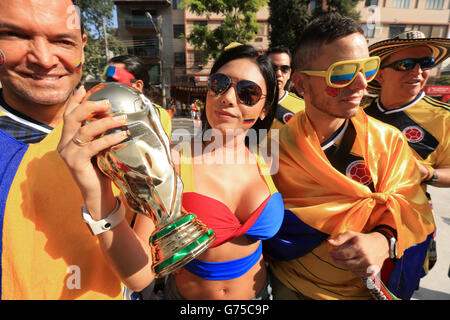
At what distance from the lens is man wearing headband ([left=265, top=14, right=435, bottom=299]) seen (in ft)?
4.55

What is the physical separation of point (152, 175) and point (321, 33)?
1418 millimetres

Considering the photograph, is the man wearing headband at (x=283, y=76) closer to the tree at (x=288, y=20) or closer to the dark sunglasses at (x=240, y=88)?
the dark sunglasses at (x=240, y=88)

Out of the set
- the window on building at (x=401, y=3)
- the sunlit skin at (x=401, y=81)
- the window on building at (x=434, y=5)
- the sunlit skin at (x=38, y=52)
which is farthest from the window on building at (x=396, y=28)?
the sunlit skin at (x=38, y=52)

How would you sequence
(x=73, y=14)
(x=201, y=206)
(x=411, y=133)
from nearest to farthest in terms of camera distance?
(x=73, y=14)
(x=201, y=206)
(x=411, y=133)

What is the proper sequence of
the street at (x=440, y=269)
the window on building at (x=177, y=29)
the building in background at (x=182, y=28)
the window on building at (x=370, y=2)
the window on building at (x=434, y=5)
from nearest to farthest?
the street at (x=440, y=269) → the window on building at (x=370, y=2) → the window on building at (x=434, y=5) → the building in background at (x=182, y=28) → the window on building at (x=177, y=29)

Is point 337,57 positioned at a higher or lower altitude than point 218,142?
higher

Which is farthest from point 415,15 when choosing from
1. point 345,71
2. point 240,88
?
point 240,88

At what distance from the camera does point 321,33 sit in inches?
57.3

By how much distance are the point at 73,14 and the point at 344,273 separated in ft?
6.66

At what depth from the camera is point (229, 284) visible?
1386mm

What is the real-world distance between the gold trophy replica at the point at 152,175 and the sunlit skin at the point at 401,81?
2.36 m

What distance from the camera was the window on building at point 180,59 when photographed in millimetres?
25172
